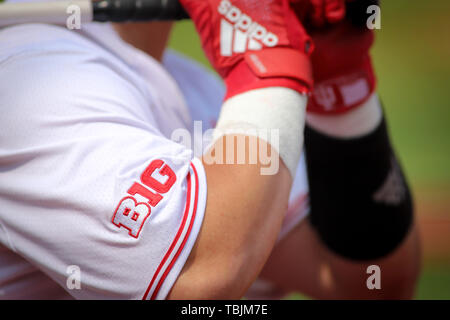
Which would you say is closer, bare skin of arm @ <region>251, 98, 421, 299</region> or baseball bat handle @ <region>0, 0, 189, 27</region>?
baseball bat handle @ <region>0, 0, 189, 27</region>

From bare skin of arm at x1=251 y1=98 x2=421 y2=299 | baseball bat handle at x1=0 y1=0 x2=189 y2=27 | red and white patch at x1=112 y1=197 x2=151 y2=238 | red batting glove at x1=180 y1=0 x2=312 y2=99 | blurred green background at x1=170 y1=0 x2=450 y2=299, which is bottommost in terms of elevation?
blurred green background at x1=170 y1=0 x2=450 y2=299

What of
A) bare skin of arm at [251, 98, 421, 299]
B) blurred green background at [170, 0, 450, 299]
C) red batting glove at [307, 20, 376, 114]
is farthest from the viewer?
blurred green background at [170, 0, 450, 299]

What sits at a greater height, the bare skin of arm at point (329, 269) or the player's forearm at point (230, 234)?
the player's forearm at point (230, 234)

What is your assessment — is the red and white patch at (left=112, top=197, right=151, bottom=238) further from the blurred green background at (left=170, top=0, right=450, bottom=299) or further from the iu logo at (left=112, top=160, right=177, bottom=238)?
the blurred green background at (left=170, top=0, right=450, bottom=299)

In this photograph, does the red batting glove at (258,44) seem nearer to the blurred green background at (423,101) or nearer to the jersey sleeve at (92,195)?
the jersey sleeve at (92,195)

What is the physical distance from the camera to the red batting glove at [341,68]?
22.1 inches

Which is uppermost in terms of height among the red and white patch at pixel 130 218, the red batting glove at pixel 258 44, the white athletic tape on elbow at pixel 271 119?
the red batting glove at pixel 258 44

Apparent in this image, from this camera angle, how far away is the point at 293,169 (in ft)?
1.58

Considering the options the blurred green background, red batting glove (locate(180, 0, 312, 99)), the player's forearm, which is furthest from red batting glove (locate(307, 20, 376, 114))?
the blurred green background

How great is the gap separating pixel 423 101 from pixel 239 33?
1.56 meters

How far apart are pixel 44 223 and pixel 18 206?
1.2 inches

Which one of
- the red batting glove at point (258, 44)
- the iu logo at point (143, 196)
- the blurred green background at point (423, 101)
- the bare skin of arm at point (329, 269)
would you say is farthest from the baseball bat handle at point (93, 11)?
the blurred green background at point (423, 101)

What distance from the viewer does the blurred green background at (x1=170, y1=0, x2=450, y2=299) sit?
1.41m

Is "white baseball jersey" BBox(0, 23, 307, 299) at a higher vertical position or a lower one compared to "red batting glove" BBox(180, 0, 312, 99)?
lower
